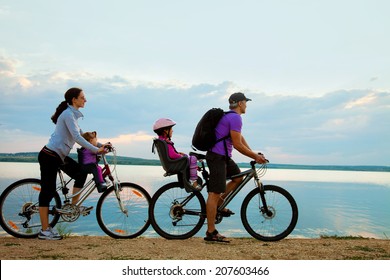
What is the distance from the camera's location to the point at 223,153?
675 centimetres

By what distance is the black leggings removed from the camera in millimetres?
7023

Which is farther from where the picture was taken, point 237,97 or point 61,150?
point 61,150

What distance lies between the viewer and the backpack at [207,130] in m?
6.68

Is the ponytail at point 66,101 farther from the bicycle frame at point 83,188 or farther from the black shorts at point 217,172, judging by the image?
the black shorts at point 217,172

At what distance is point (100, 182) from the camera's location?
7215 mm

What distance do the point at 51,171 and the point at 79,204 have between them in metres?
0.76

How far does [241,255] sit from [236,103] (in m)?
2.40

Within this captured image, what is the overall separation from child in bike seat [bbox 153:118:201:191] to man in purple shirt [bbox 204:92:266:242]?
0.81 ft

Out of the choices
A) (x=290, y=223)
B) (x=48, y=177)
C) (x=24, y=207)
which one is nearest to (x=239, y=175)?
(x=290, y=223)

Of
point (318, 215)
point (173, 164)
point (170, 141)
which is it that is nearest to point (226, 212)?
point (173, 164)

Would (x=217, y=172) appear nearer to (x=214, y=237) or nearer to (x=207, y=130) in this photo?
(x=207, y=130)

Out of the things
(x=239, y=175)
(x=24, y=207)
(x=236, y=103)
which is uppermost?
(x=236, y=103)

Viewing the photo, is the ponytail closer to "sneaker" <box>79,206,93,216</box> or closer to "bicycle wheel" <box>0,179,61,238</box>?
"bicycle wheel" <box>0,179,61,238</box>

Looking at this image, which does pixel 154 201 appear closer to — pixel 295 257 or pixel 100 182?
pixel 100 182
